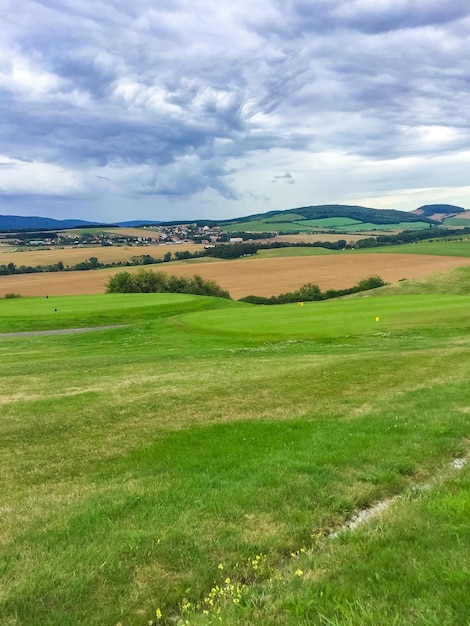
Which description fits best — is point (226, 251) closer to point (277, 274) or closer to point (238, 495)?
point (277, 274)

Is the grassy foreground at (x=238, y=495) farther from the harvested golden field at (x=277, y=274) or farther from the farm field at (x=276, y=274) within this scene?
the farm field at (x=276, y=274)

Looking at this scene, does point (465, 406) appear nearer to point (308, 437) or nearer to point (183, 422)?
point (308, 437)

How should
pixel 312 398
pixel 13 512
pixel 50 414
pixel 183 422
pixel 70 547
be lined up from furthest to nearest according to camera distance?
pixel 312 398 → pixel 50 414 → pixel 183 422 → pixel 13 512 → pixel 70 547

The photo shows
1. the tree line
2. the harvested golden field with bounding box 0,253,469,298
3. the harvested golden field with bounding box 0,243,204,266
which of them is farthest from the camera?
the harvested golden field with bounding box 0,243,204,266

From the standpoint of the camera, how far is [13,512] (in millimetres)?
7883

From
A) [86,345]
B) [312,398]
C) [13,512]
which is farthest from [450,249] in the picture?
[13,512]

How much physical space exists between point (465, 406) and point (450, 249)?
121 metres

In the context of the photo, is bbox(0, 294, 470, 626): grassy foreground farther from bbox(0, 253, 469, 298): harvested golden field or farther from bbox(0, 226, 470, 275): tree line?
bbox(0, 226, 470, 275): tree line

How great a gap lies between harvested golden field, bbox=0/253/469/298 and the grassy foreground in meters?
73.0

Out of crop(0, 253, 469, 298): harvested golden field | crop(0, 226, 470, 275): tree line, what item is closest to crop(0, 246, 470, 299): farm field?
crop(0, 253, 469, 298): harvested golden field

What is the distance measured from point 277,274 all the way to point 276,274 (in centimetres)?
27

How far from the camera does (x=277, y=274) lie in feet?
351

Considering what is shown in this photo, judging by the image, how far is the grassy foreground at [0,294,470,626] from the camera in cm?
523

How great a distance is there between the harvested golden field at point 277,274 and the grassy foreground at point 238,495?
73.0 m
